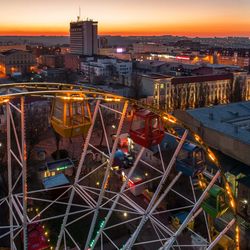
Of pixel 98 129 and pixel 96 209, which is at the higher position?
pixel 96 209

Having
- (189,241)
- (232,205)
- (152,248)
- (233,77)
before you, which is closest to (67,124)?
(232,205)

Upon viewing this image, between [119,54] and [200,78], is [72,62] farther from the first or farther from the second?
[200,78]

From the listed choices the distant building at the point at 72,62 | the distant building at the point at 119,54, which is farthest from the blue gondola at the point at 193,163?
the distant building at the point at 119,54

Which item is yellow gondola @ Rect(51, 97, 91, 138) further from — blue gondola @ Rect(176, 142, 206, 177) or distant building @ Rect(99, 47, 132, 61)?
distant building @ Rect(99, 47, 132, 61)

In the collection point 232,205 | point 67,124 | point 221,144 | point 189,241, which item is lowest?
point 189,241

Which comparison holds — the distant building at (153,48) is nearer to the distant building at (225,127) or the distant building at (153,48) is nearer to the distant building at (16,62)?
the distant building at (16,62)

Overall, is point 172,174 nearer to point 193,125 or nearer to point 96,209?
point 193,125

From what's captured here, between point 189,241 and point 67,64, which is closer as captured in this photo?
point 189,241
